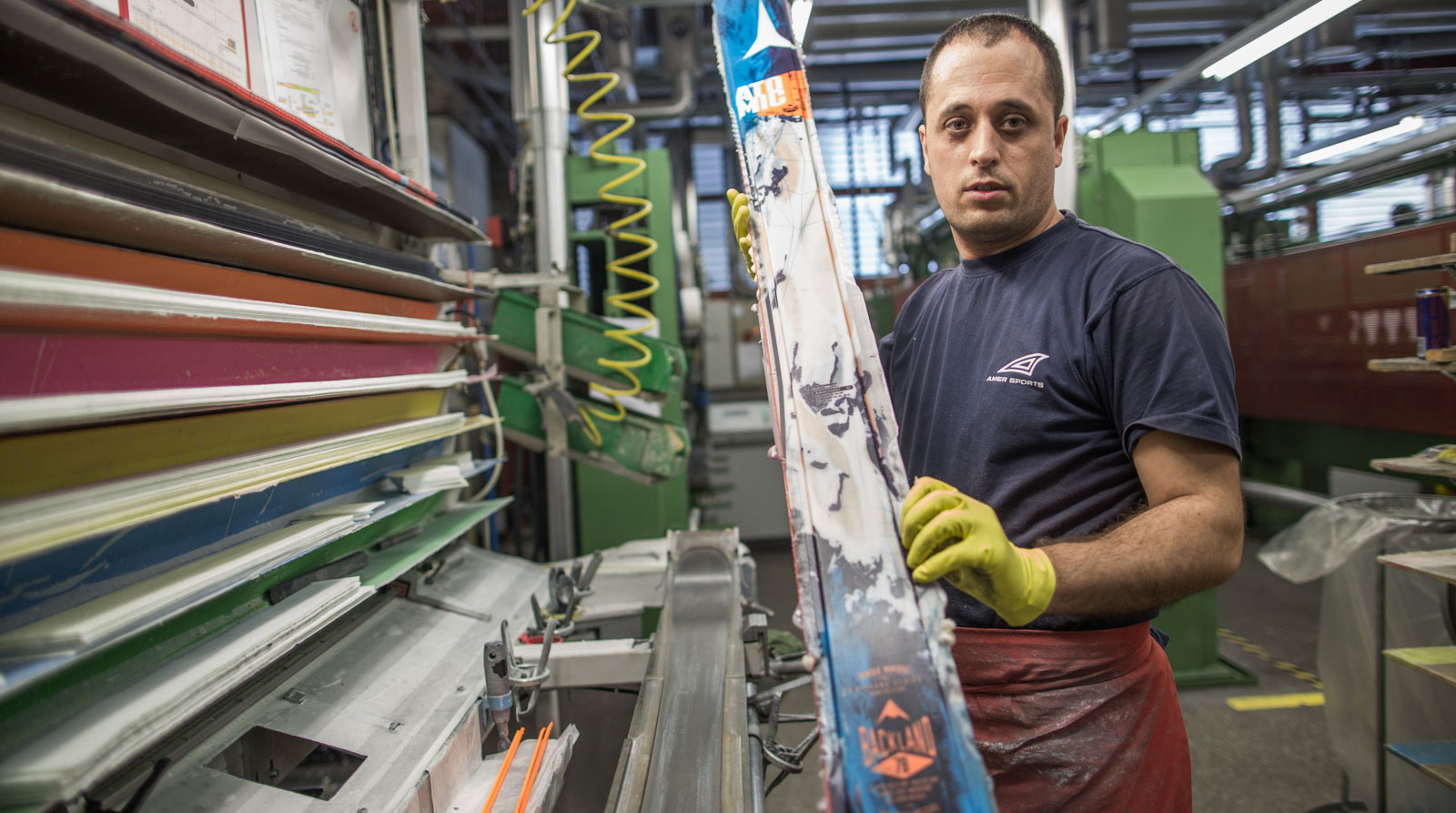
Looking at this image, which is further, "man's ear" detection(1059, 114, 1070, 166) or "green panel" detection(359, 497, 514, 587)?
"green panel" detection(359, 497, 514, 587)

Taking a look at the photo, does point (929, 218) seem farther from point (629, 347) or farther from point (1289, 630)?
point (629, 347)

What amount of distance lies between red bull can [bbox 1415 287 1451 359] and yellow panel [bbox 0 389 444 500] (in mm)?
2787

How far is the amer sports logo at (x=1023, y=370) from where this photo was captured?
1084 millimetres

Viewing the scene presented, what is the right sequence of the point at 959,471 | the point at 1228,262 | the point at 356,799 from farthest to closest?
the point at 1228,262 < the point at 959,471 < the point at 356,799

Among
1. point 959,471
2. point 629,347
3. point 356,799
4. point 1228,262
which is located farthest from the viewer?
point 1228,262

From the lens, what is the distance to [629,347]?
2299 mm

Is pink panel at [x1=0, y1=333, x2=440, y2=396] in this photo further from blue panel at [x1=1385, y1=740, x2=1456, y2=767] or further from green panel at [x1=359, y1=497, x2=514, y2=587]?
blue panel at [x1=1385, y1=740, x2=1456, y2=767]

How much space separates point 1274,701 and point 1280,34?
294 cm

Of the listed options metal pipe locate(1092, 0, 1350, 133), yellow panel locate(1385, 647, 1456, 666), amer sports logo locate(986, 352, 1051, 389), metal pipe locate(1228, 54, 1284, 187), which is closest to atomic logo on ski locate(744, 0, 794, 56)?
amer sports logo locate(986, 352, 1051, 389)

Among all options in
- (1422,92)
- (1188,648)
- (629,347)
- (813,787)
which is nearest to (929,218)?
(1188,648)

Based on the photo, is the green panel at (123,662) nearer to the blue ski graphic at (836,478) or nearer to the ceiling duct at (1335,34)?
the blue ski graphic at (836,478)

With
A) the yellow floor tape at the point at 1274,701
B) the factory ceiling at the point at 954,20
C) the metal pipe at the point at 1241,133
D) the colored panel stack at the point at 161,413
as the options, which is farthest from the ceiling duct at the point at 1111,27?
the colored panel stack at the point at 161,413

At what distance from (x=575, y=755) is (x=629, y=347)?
162 centimetres

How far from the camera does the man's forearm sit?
886 mm
